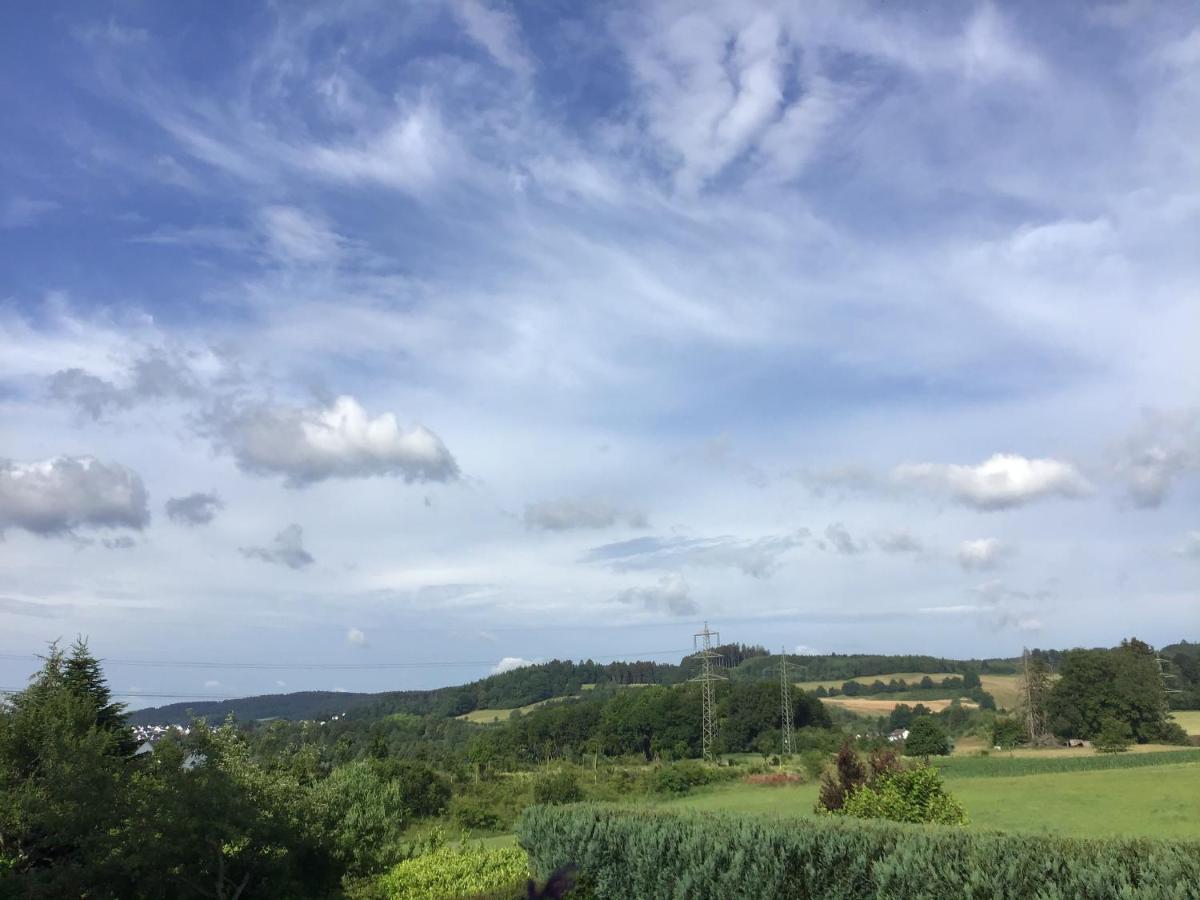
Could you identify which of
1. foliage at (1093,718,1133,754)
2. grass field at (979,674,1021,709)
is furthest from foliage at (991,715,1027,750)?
grass field at (979,674,1021,709)

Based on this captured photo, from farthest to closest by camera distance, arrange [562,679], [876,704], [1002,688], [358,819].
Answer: [562,679] < [1002,688] < [876,704] < [358,819]

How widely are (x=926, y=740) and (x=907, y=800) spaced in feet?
172

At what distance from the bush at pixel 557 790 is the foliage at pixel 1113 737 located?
1553 inches

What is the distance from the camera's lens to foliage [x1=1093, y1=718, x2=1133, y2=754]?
6106 cm

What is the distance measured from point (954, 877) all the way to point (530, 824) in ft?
31.6

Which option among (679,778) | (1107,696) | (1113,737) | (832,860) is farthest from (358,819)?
(1107,696)

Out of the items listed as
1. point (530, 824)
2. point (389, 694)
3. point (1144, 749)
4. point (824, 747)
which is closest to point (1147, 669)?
point (1144, 749)

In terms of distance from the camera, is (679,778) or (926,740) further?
(926,740)

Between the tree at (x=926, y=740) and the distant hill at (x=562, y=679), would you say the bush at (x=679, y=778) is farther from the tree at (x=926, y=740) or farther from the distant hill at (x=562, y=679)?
the distant hill at (x=562, y=679)

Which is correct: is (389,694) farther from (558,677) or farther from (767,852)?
(767,852)

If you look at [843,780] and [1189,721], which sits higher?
[843,780]

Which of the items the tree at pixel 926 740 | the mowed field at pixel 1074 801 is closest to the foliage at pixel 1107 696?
the tree at pixel 926 740

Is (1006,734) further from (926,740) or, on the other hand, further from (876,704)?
(876,704)

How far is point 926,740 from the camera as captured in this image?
215ft
